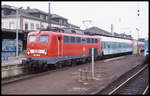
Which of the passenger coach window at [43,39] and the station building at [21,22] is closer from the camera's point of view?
the passenger coach window at [43,39]

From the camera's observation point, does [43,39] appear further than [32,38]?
No

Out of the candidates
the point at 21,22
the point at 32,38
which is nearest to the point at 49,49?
the point at 32,38

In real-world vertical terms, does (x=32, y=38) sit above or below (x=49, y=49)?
above

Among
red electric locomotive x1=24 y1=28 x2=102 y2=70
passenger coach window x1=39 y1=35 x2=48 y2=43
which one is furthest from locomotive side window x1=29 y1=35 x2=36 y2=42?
passenger coach window x1=39 y1=35 x2=48 y2=43

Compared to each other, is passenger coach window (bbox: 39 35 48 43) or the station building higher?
the station building

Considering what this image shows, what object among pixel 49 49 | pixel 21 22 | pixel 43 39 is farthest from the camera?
pixel 21 22

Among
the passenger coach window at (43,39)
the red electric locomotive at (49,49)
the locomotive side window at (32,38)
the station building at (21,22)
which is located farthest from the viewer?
the station building at (21,22)

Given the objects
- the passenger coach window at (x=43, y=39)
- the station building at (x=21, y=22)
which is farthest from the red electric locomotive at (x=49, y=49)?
the station building at (x=21, y=22)

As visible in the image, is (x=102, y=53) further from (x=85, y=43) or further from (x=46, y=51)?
(x=46, y=51)

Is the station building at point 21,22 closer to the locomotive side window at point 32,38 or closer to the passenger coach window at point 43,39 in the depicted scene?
the locomotive side window at point 32,38

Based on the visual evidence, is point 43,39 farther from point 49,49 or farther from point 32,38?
point 32,38

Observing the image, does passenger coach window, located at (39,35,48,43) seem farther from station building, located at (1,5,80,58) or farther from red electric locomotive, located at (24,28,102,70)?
station building, located at (1,5,80,58)

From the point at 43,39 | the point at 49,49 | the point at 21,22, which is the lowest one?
the point at 49,49

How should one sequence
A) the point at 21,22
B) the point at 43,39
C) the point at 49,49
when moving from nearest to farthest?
1. the point at 49,49
2. the point at 43,39
3. the point at 21,22
